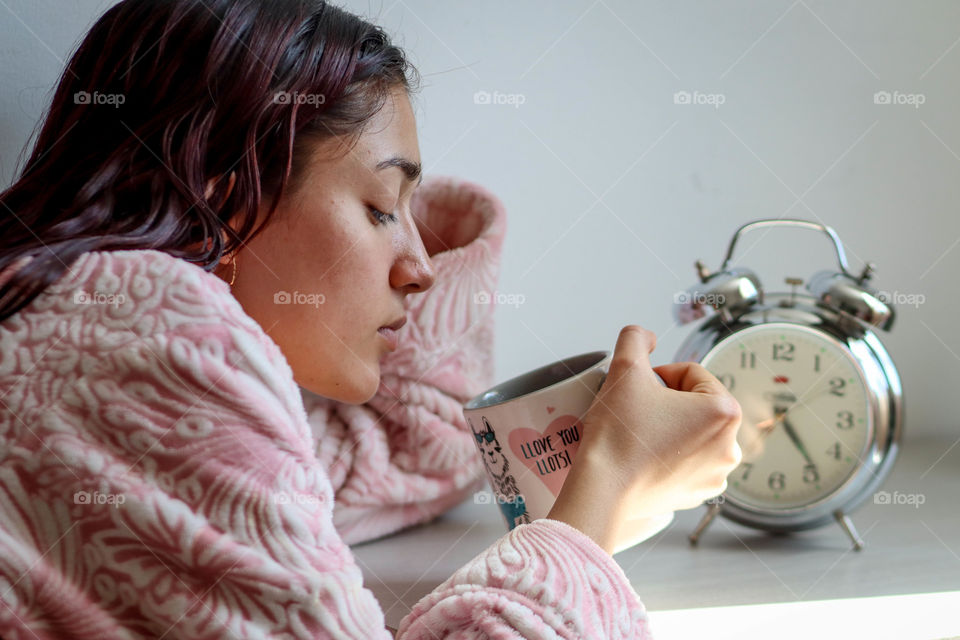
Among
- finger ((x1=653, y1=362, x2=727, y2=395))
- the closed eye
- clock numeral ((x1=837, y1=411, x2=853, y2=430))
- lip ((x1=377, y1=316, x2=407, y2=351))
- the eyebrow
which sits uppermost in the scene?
the eyebrow

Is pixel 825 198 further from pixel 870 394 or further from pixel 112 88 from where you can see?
pixel 112 88

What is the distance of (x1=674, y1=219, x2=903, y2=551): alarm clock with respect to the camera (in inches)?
31.5

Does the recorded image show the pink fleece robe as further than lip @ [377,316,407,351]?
No

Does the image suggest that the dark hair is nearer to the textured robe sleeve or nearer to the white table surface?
the textured robe sleeve

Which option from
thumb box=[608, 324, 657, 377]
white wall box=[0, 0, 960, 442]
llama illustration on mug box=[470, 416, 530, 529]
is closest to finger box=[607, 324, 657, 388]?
thumb box=[608, 324, 657, 377]

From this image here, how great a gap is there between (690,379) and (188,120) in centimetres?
43

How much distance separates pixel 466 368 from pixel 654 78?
1.45 feet

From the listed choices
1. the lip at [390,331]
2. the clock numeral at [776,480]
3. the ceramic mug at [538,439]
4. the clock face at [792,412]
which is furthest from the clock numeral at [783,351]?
the lip at [390,331]

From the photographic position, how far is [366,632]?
18.8 inches

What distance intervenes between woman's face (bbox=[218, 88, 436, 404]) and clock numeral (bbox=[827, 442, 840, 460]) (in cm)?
41

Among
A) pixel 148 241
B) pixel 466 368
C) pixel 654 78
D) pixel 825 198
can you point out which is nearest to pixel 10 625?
pixel 148 241

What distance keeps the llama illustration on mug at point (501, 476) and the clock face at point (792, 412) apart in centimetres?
25

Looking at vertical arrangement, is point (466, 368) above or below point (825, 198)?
below

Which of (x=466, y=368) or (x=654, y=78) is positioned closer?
(x=466, y=368)
